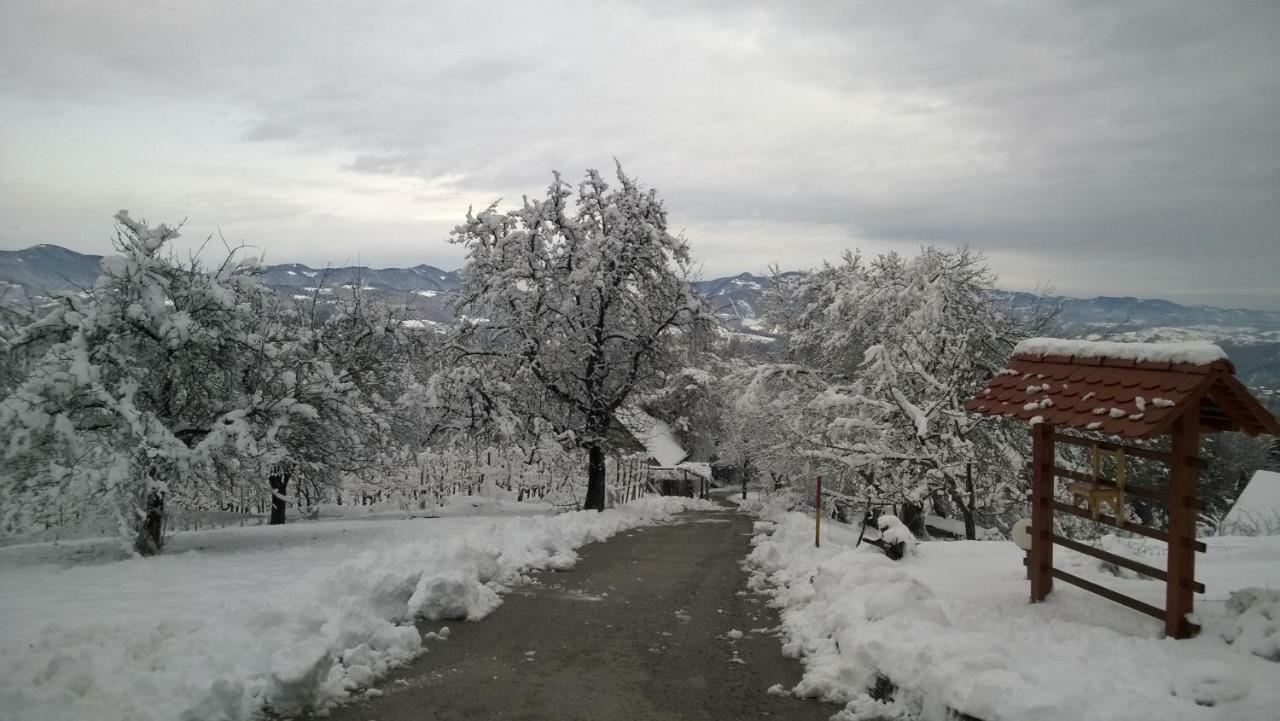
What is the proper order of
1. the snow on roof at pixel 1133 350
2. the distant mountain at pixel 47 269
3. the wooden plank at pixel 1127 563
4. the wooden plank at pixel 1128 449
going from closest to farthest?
the snow on roof at pixel 1133 350, the wooden plank at pixel 1127 563, the wooden plank at pixel 1128 449, the distant mountain at pixel 47 269

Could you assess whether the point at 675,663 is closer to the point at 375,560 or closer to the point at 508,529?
the point at 375,560

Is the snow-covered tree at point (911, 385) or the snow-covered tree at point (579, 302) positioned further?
the snow-covered tree at point (579, 302)

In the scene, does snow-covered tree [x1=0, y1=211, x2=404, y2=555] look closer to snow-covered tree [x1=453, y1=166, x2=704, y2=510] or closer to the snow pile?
snow-covered tree [x1=453, y1=166, x2=704, y2=510]

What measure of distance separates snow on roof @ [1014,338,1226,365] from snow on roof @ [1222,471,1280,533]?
18.2 m

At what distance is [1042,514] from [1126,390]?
171 centimetres

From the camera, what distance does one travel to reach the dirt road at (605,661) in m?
5.89

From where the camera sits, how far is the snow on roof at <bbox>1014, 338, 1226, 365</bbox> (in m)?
5.93

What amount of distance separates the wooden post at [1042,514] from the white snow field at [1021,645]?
19cm

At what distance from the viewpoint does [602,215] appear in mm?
20578

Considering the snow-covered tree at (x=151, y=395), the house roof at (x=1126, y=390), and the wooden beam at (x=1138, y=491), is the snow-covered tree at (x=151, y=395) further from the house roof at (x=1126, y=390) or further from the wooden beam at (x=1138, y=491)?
the wooden beam at (x=1138, y=491)

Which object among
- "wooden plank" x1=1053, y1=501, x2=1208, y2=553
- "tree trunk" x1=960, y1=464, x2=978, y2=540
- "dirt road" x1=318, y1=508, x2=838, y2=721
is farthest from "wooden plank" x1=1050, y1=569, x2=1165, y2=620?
"tree trunk" x1=960, y1=464, x2=978, y2=540

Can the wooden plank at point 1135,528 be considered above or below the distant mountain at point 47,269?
below

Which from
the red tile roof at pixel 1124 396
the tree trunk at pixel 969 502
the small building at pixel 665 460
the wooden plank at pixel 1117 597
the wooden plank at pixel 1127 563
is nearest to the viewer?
the red tile roof at pixel 1124 396

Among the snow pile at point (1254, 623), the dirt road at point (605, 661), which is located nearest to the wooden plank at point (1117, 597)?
the snow pile at point (1254, 623)
